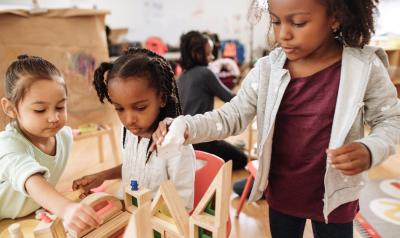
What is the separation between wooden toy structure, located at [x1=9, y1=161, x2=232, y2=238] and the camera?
419mm

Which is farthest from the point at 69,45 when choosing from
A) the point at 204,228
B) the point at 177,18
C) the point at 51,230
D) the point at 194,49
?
the point at 177,18

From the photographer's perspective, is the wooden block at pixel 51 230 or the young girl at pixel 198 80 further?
the young girl at pixel 198 80

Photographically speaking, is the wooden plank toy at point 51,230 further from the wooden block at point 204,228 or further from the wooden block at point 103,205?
the wooden block at point 204,228

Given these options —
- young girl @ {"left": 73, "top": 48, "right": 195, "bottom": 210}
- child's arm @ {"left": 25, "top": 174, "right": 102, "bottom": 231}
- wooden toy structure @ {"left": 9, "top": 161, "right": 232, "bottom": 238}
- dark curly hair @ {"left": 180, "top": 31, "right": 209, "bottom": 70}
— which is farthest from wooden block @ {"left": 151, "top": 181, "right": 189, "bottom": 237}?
dark curly hair @ {"left": 180, "top": 31, "right": 209, "bottom": 70}

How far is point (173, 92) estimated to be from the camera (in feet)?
2.94

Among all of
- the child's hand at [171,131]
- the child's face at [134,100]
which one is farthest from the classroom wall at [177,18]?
the child's hand at [171,131]

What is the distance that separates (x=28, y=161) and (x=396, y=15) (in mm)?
3584

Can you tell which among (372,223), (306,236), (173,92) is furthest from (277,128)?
(372,223)

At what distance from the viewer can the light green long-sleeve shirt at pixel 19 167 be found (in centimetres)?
67

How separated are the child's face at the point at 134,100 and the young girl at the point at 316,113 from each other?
21 cm

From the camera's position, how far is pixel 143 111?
0.79 m

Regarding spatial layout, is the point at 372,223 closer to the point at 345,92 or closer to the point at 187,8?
the point at 345,92

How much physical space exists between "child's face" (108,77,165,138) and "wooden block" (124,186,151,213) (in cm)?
25

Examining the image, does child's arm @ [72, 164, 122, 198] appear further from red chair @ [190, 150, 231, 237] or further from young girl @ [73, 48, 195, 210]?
red chair @ [190, 150, 231, 237]
